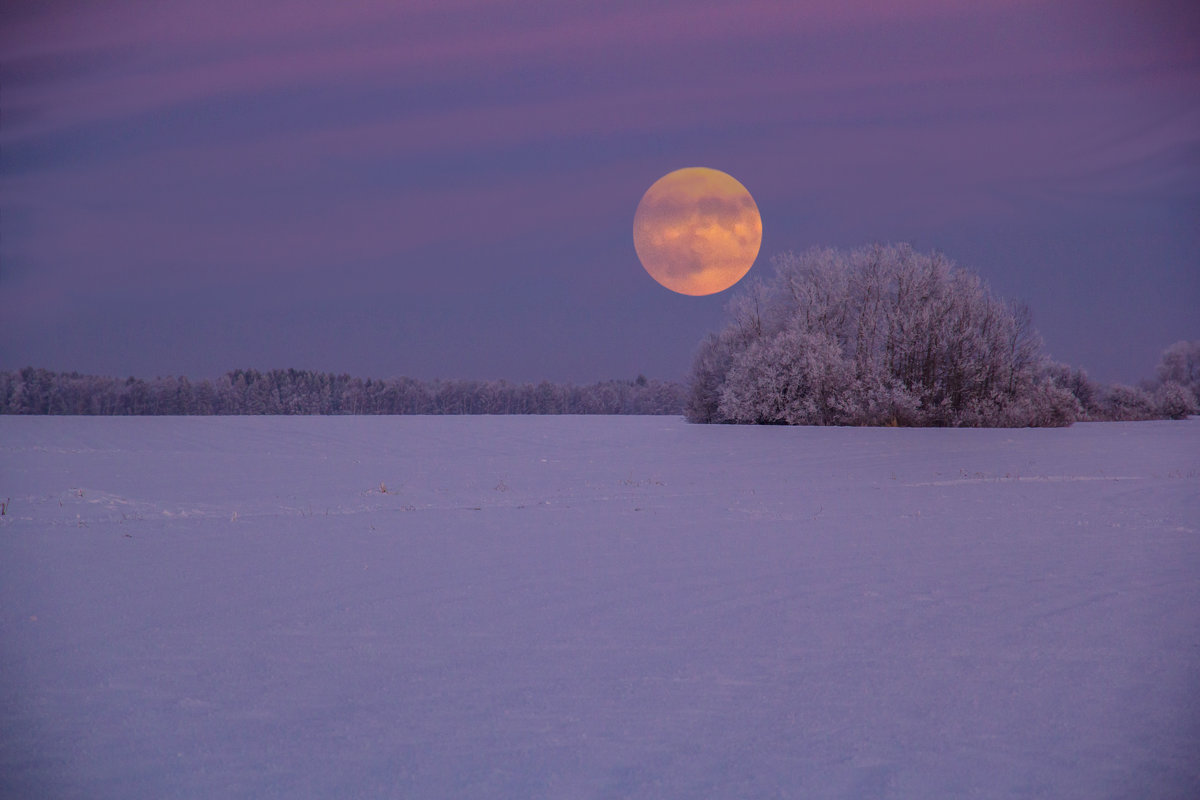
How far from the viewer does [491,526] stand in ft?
25.9

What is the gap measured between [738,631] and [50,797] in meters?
3.20

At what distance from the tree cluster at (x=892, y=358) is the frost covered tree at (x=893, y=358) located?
0.04 m

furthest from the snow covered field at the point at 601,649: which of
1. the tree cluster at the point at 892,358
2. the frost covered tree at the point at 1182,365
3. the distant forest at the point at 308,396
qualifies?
the frost covered tree at the point at 1182,365

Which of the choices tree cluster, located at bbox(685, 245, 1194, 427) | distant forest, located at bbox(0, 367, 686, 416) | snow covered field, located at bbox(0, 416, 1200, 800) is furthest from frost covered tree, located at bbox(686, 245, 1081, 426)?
snow covered field, located at bbox(0, 416, 1200, 800)

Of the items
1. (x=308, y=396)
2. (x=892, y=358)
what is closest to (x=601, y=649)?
(x=892, y=358)

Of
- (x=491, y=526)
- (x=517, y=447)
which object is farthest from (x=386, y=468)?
(x=491, y=526)

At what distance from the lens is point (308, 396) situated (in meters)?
53.8

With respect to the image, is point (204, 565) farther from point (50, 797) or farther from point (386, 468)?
point (386, 468)

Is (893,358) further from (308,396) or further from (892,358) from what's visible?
(308,396)

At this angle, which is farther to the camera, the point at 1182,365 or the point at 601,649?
the point at 1182,365

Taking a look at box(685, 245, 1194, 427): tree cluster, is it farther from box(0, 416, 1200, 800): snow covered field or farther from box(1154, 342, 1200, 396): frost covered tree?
box(1154, 342, 1200, 396): frost covered tree

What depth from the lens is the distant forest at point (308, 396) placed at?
43969mm

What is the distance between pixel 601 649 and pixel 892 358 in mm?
29042

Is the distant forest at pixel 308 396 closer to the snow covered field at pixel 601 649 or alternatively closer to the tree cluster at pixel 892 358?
the tree cluster at pixel 892 358
